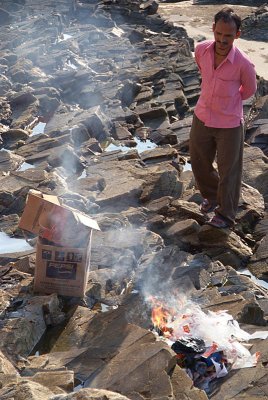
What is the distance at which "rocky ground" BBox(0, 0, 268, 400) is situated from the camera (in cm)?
397

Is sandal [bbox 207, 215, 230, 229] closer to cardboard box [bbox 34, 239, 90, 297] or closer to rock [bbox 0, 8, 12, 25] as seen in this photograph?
cardboard box [bbox 34, 239, 90, 297]

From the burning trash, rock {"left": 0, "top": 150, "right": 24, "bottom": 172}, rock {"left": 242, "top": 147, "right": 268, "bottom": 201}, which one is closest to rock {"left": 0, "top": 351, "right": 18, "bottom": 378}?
the burning trash

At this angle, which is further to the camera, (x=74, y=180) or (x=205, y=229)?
(x=74, y=180)

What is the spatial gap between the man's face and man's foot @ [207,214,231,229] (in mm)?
1576

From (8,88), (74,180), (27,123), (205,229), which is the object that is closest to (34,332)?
(205,229)

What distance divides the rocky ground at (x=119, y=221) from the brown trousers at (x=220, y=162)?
275 mm

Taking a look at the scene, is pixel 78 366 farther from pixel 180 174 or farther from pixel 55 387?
pixel 180 174

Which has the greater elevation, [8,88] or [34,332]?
[34,332]

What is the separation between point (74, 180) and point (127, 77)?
187 inches

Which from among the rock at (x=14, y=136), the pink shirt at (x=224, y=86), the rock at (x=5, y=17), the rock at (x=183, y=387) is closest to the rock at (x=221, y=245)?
the pink shirt at (x=224, y=86)

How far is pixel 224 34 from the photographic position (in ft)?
18.1

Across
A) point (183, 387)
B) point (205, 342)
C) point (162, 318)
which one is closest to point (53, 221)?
point (162, 318)

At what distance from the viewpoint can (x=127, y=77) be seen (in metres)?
12.0

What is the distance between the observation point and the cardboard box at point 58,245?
475cm
